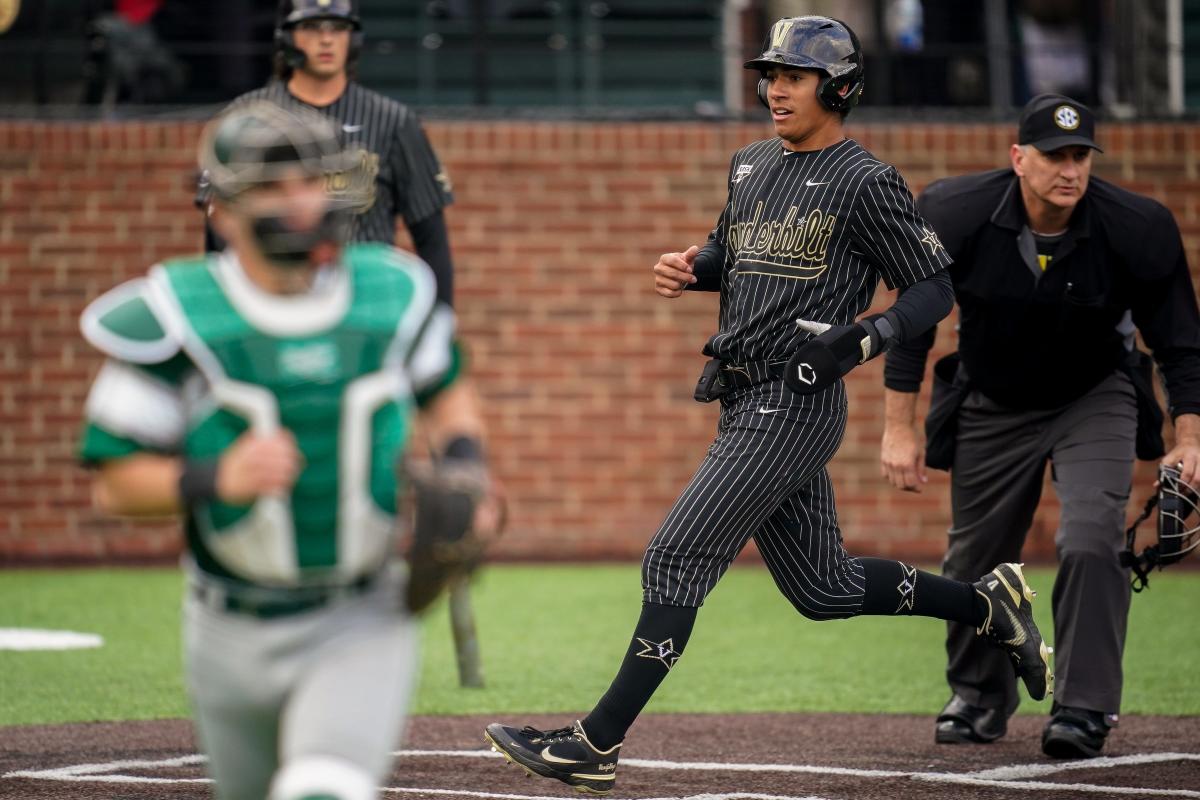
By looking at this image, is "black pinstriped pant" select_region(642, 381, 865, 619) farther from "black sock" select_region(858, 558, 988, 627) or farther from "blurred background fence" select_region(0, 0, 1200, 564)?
"blurred background fence" select_region(0, 0, 1200, 564)

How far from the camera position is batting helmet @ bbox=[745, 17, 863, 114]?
5.68 metres

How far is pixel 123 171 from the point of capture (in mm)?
11984

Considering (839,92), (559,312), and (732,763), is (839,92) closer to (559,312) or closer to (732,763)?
(732,763)

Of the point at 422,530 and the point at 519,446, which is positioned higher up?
the point at 422,530

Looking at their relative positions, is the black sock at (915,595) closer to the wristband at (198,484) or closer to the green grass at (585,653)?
the green grass at (585,653)

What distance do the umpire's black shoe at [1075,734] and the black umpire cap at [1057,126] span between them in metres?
1.90

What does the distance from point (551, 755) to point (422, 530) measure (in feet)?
6.50

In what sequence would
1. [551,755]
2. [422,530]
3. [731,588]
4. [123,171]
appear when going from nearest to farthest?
[422,530] → [551,755] → [731,588] → [123,171]

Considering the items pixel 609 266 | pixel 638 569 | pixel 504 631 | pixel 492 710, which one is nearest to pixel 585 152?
pixel 609 266

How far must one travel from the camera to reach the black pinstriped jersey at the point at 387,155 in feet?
22.4


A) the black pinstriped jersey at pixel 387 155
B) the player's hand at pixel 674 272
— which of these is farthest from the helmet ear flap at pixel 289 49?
the player's hand at pixel 674 272

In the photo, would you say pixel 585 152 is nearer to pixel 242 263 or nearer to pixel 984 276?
pixel 984 276

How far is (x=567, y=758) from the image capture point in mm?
5383

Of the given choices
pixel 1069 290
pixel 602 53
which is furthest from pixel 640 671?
pixel 602 53
